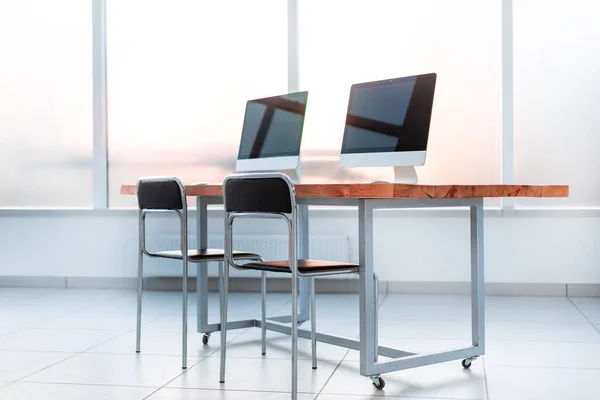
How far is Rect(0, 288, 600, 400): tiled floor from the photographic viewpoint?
2662mm

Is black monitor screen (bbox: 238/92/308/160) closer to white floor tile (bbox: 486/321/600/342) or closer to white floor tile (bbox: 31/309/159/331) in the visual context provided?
white floor tile (bbox: 31/309/159/331)

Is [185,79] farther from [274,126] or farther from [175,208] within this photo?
[175,208]

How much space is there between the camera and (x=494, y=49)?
5.11m

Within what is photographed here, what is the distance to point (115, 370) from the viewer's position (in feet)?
9.77

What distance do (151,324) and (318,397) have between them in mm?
1687

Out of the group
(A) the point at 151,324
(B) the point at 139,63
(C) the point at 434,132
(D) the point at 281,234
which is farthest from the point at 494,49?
(A) the point at 151,324

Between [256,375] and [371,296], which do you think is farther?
[256,375]

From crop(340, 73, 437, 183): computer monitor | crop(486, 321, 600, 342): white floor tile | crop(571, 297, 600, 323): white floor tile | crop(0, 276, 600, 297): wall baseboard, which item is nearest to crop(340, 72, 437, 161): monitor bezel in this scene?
crop(340, 73, 437, 183): computer monitor

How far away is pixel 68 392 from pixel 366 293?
3.66 ft

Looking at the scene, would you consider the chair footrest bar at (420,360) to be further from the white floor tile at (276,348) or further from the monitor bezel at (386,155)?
the monitor bezel at (386,155)

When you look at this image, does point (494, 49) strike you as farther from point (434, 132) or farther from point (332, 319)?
point (332, 319)

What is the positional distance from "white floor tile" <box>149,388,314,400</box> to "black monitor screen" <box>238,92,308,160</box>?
1.32m

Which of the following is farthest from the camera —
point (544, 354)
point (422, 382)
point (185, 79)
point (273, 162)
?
point (185, 79)

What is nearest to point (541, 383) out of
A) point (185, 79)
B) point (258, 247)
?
point (258, 247)
